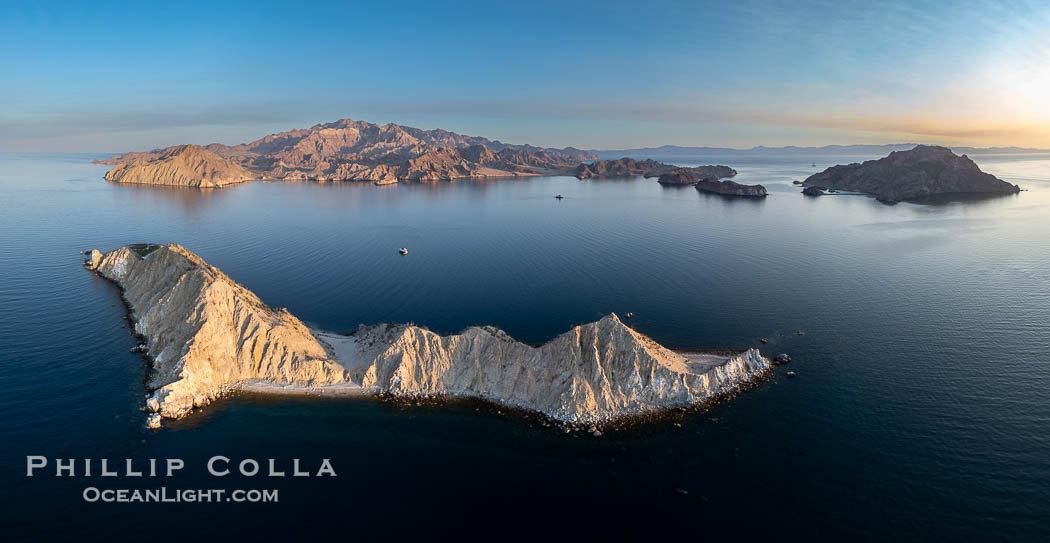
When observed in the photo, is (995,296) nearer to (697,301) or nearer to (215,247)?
(697,301)

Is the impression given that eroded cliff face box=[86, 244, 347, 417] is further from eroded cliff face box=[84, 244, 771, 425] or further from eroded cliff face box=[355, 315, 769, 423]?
eroded cliff face box=[355, 315, 769, 423]

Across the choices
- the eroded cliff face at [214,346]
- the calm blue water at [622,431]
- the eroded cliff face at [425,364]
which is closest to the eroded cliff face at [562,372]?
the eroded cliff face at [425,364]

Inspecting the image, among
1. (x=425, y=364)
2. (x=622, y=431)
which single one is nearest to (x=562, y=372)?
(x=622, y=431)

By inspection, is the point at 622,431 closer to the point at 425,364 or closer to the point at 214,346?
the point at 425,364

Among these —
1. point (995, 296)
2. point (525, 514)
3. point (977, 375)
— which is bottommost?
point (525, 514)

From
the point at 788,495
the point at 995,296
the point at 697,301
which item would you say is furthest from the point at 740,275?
the point at 788,495

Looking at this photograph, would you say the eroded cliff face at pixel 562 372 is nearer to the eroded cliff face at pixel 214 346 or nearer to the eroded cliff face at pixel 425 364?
the eroded cliff face at pixel 425 364
